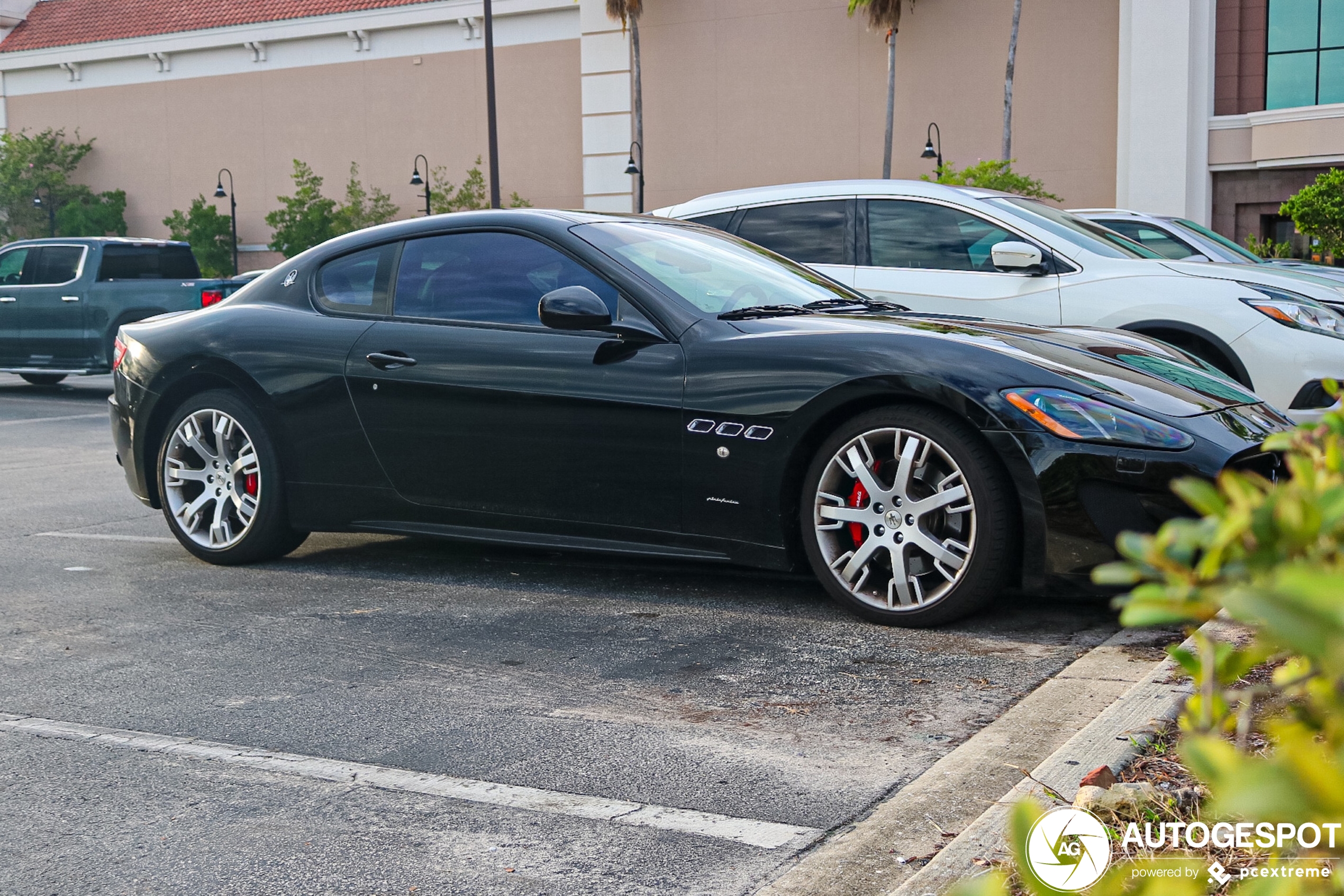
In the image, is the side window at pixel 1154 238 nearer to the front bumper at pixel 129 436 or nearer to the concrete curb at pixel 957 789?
the front bumper at pixel 129 436

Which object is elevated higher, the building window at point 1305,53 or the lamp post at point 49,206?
the building window at point 1305,53

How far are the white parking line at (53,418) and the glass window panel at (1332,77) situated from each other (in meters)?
22.3

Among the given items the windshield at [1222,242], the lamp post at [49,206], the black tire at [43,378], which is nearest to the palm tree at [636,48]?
the black tire at [43,378]

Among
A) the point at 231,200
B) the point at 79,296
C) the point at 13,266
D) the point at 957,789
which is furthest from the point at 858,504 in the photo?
the point at 231,200

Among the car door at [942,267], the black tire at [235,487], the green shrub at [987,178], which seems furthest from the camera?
the green shrub at [987,178]

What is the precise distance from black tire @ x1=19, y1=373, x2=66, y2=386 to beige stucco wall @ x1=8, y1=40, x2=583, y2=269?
54.5 feet

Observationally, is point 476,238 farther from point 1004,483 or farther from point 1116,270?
point 1116,270

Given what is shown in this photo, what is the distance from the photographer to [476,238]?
5.80 meters

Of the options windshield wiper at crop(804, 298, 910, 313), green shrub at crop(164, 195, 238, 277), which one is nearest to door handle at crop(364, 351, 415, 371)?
windshield wiper at crop(804, 298, 910, 313)

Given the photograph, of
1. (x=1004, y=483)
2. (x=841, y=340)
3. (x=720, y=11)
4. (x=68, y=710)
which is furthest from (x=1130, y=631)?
(x=720, y=11)

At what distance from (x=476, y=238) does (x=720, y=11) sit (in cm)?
2814

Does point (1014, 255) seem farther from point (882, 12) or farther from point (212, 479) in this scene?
point (882, 12)

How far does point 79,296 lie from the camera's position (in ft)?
54.0

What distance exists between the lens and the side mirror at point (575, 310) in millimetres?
5277
